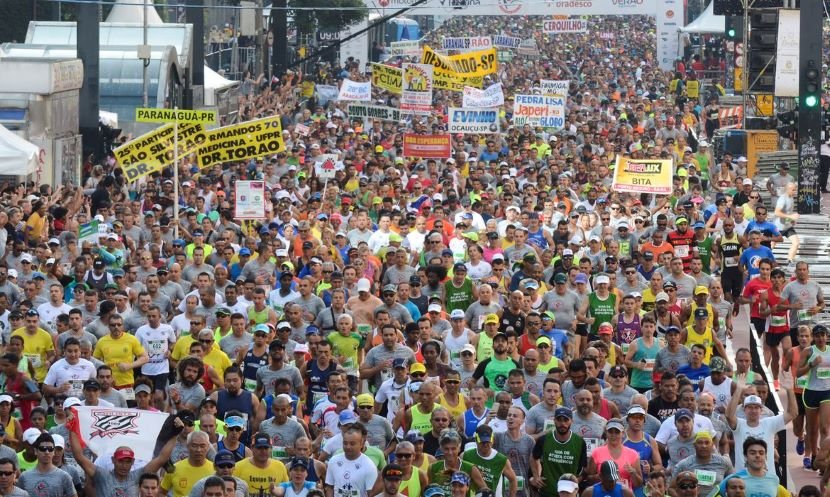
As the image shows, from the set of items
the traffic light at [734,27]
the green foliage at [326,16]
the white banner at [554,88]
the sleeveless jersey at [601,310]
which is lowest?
the sleeveless jersey at [601,310]

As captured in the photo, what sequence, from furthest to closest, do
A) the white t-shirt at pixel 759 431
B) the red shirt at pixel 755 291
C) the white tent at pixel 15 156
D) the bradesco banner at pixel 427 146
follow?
the bradesco banner at pixel 427 146
the white tent at pixel 15 156
the red shirt at pixel 755 291
the white t-shirt at pixel 759 431

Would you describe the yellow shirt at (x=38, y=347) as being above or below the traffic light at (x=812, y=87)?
below

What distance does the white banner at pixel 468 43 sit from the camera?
142ft

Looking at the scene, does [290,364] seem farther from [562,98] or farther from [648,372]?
[562,98]

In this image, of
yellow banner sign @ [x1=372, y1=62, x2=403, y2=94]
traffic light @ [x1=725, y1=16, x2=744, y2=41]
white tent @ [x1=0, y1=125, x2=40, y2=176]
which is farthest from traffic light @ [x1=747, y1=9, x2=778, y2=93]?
traffic light @ [x1=725, y1=16, x2=744, y2=41]

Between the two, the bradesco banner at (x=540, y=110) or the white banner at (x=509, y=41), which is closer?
the bradesco banner at (x=540, y=110)

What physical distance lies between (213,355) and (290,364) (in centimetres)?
65

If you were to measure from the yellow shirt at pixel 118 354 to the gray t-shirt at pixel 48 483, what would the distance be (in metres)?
3.45

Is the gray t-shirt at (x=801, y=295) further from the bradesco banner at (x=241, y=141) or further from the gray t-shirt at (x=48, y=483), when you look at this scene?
the gray t-shirt at (x=48, y=483)

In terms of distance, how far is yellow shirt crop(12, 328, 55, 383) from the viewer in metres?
16.2

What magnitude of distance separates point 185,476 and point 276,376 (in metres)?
2.50

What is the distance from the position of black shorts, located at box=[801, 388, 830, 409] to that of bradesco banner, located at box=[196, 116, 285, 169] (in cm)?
970

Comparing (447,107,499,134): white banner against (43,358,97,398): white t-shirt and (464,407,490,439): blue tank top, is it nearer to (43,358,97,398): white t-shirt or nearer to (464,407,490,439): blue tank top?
(43,358,97,398): white t-shirt

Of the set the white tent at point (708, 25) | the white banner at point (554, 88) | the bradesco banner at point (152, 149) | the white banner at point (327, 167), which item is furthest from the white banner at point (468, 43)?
the bradesco banner at point (152, 149)
